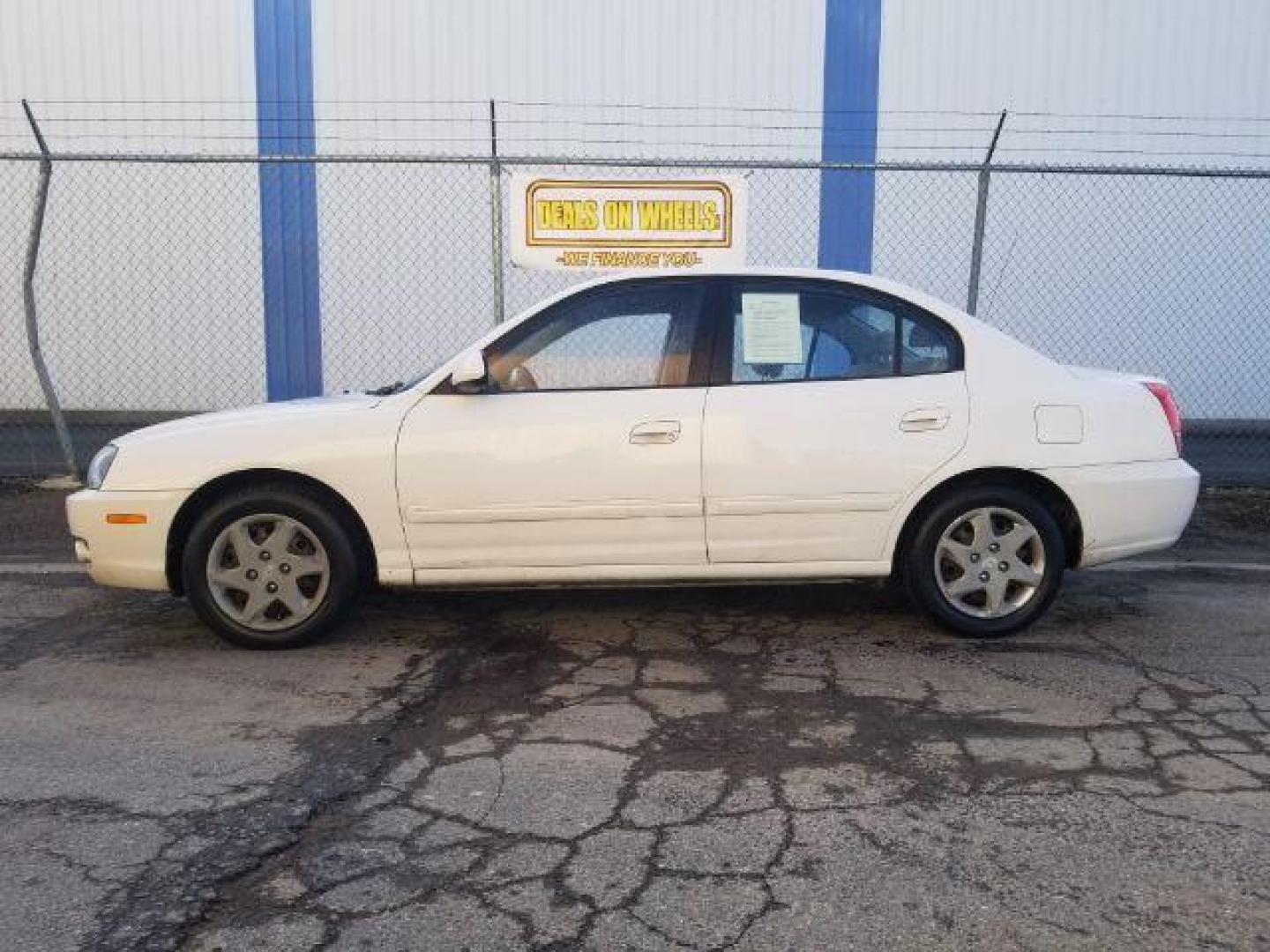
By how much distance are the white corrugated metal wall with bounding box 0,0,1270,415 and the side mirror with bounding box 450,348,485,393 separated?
5828 millimetres

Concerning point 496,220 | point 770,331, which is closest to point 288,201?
point 496,220

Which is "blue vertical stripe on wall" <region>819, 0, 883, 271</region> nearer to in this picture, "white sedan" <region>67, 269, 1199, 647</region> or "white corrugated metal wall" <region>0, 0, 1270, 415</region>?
"white corrugated metal wall" <region>0, 0, 1270, 415</region>

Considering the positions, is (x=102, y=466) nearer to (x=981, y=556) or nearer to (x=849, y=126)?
(x=981, y=556)

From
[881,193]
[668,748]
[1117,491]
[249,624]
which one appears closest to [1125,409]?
[1117,491]

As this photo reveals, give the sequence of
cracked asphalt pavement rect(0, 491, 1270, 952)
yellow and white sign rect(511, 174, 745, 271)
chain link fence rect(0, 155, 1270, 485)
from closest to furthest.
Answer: cracked asphalt pavement rect(0, 491, 1270, 952)
yellow and white sign rect(511, 174, 745, 271)
chain link fence rect(0, 155, 1270, 485)

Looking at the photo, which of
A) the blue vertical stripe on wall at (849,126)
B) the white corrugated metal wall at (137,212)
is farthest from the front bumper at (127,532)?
the blue vertical stripe on wall at (849,126)

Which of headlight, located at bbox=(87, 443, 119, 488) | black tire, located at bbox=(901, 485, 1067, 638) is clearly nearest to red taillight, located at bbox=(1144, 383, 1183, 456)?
A: black tire, located at bbox=(901, 485, 1067, 638)

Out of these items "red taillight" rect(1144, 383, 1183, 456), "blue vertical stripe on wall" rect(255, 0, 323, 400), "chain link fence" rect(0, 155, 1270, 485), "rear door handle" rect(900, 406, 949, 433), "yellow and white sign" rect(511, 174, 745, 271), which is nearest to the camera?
"rear door handle" rect(900, 406, 949, 433)

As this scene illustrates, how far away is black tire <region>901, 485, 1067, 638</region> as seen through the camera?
15.7ft

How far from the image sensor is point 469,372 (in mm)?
4613

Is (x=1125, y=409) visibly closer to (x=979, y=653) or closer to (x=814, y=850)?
(x=979, y=653)

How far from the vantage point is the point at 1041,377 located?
4840 mm

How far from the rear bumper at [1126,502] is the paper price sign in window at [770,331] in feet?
3.86

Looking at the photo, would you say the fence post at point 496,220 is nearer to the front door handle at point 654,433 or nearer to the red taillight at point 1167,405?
the front door handle at point 654,433
